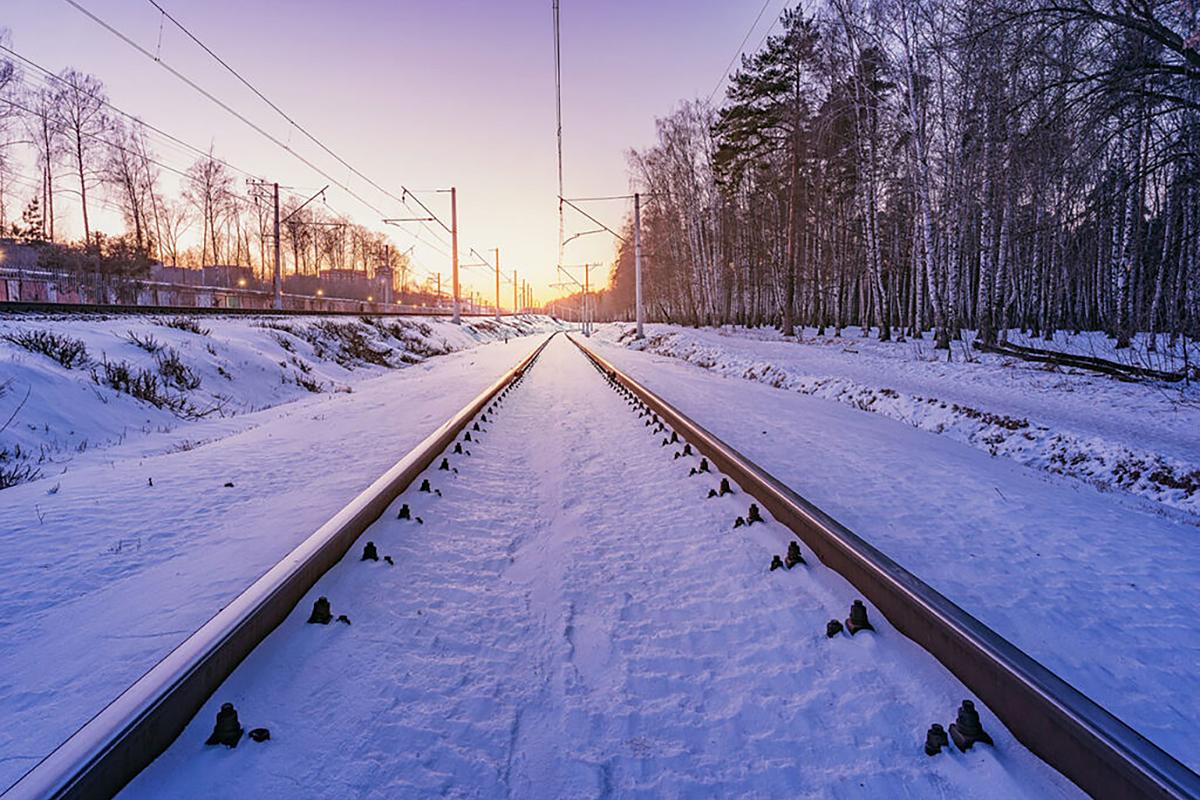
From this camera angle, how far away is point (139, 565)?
3004 mm

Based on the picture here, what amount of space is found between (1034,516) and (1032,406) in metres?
6.81

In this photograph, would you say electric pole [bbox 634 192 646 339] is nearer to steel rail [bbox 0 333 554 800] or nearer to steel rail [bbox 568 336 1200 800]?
steel rail [bbox 568 336 1200 800]

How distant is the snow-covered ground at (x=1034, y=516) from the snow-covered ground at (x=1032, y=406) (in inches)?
2.3

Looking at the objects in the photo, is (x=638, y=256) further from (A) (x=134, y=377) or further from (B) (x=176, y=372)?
(A) (x=134, y=377)

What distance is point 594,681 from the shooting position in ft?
6.82

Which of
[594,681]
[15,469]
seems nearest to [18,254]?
[15,469]

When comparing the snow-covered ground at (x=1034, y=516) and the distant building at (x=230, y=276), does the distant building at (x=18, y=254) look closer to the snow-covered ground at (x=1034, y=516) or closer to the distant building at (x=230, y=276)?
the distant building at (x=230, y=276)

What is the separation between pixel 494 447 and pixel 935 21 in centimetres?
1834

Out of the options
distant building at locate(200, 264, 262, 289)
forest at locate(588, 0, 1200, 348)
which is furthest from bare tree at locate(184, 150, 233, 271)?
forest at locate(588, 0, 1200, 348)

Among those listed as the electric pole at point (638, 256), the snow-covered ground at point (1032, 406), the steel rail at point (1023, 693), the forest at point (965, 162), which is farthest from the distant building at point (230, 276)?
the steel rail at point (1023, 693)

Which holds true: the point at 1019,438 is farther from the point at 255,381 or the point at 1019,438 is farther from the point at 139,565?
the point at 255,381

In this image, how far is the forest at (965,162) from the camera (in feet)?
24.8

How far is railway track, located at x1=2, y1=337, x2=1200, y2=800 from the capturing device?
1.52 m

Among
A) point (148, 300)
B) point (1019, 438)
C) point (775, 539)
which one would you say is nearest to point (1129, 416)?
point (1019, 438)
